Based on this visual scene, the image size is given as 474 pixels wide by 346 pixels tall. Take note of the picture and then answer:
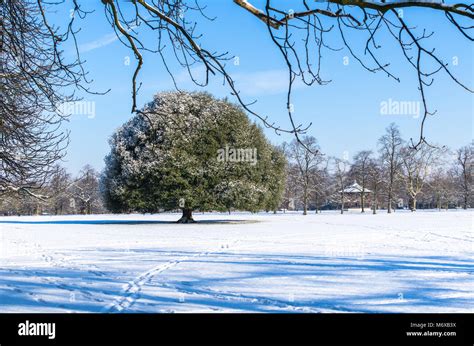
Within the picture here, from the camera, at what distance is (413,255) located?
474 inches

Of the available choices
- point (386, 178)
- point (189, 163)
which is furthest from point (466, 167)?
point (189, 163)

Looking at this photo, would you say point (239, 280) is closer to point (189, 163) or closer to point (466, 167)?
point (189, 163)

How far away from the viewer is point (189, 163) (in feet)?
95.2

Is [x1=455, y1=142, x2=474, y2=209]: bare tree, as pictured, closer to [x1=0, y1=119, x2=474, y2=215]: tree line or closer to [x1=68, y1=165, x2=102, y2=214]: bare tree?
[x1=0, y1=119, x2=474, y2=215]: tree line

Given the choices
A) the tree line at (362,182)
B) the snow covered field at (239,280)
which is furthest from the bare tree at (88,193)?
the snow covered field at (239,280)

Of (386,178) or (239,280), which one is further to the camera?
(386,178)

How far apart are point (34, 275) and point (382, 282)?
5983 mm

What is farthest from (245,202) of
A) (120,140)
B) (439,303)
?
(439,303)

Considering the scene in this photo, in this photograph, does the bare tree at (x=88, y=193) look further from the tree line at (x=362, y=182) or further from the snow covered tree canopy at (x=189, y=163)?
the snow covered tree canopy at (x=189, y=163)

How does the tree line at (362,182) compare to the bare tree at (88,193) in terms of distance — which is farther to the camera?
the bare tree at (88,193)

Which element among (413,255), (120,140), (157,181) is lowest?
(413,255)

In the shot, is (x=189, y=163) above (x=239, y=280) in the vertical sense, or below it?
above

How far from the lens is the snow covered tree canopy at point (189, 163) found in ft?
95.1
